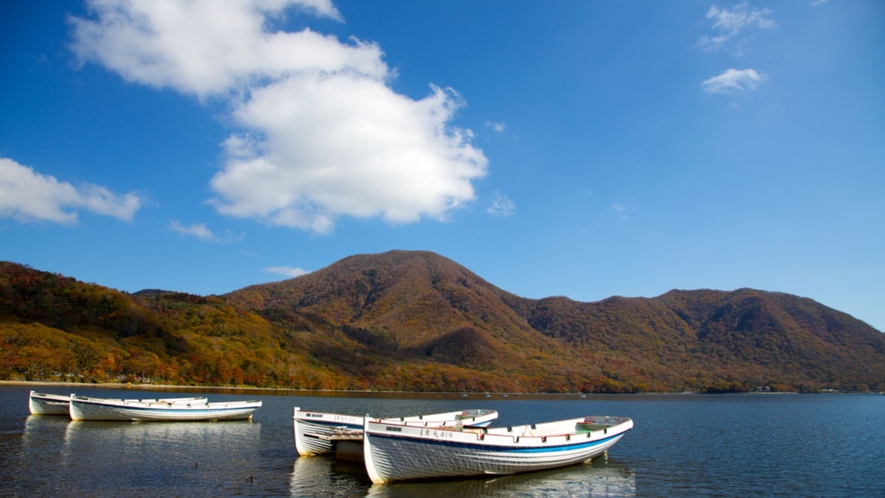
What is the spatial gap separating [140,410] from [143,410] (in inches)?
10.6

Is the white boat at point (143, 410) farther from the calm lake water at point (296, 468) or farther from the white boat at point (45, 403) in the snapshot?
the white boat at point (45, 403)

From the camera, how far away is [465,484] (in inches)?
1138

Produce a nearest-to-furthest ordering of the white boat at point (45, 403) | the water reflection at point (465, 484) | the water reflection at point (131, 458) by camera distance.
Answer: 1. the water reflection at point (131, 458)
2. the water reflection at point (465, 484)
3. the white boat at point (45, 403)

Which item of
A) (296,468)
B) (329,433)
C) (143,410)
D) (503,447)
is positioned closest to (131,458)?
(296,468)

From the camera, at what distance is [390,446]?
27.3m

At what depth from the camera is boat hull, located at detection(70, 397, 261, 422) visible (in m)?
52.8

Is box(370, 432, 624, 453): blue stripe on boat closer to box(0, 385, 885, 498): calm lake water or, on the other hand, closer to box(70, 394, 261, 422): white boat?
box(0, 385, 885, 498): calm lake water

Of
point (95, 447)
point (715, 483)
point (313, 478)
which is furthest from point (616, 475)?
point (95, 447)

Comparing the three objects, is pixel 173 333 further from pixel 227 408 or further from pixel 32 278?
pixel 227 408

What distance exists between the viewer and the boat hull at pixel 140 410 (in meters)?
52.8

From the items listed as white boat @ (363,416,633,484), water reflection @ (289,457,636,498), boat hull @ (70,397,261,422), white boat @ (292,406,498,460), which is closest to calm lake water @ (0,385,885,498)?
water reflection @ (289,457,636,498)

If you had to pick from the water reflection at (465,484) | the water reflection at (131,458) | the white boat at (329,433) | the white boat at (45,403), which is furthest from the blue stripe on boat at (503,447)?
the white boat at (45,403)

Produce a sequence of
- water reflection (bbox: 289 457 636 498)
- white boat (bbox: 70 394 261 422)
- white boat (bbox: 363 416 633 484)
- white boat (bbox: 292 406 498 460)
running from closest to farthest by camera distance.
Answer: water reflection (bbox: 289 457 636 498), white boat (bbox: 363 416 633 484), white boat (bbox: 292 406 498 460), white boat (bbox: 70 394 261 422)

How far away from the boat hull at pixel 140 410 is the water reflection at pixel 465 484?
89.4 ft
